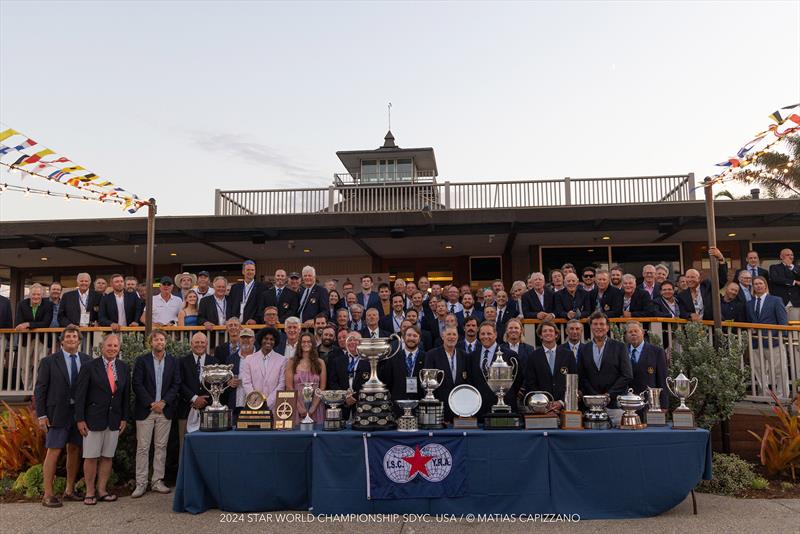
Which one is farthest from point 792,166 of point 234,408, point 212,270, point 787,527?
point 234,408

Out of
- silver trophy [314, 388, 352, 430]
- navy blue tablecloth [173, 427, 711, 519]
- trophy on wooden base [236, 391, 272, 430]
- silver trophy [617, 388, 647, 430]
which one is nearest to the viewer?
navy blue tablecloth [173, 427, 711, 519]

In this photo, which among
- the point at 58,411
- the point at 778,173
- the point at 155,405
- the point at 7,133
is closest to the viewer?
the point at 58,411

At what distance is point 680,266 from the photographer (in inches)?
601

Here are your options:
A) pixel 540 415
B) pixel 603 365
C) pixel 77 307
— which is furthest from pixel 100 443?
pixel 603 365

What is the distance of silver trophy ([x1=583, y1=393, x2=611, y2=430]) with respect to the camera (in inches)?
210

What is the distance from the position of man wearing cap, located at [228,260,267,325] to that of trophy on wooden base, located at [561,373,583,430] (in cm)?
465

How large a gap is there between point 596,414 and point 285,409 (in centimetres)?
280

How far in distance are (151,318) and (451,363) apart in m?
4.39

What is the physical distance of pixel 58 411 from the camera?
5973mm

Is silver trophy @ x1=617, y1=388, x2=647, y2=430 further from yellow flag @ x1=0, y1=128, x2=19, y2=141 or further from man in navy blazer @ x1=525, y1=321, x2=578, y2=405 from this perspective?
yellow flag @ x1=0, y1=128, x2=19, y2=141

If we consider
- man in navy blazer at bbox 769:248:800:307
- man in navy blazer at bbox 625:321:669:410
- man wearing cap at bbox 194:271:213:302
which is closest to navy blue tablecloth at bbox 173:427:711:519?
man in navy blazer at bbox 625:321:669:410

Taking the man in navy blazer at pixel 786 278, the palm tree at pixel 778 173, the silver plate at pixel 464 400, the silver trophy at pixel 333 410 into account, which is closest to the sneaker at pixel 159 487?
the silver trophy at pixel 333 410

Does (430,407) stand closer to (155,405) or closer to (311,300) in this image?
(155,405)

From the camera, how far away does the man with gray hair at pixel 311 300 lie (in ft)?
27.6
